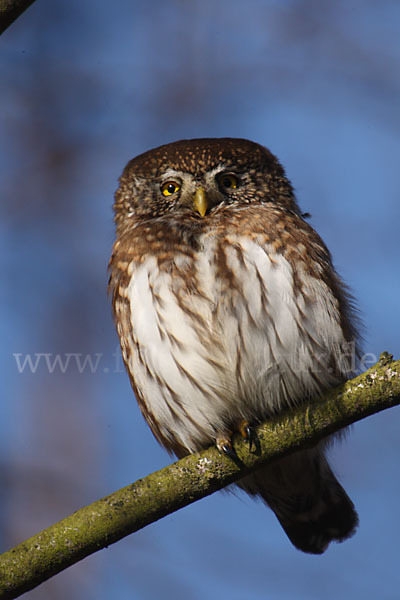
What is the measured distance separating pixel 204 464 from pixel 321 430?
0.44m

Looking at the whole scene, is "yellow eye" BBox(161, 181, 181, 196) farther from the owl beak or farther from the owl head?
the owl beak

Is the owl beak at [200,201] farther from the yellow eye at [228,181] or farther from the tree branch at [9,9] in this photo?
the tree branch at [9,9]

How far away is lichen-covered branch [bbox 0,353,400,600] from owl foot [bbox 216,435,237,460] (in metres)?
0.02

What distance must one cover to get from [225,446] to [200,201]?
1.17 metres

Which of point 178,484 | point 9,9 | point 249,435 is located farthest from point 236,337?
point 9,9

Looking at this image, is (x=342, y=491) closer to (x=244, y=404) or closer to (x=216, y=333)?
(x=244, y=404)

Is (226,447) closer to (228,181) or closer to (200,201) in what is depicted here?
(200,201)

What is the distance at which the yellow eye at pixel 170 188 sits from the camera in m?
3.49

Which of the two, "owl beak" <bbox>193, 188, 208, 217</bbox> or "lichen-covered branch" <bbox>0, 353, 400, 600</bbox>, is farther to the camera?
"owl beak" <bbox>193, 188, 208, 217</bbox>

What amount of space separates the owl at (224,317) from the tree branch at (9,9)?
110 cm

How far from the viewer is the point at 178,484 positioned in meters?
2.48

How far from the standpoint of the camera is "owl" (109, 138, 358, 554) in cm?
282

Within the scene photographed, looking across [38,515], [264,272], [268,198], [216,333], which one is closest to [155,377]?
[216,333]

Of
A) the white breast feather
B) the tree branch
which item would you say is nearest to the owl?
the white breast feather
